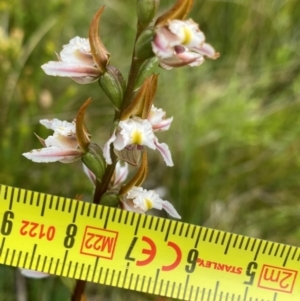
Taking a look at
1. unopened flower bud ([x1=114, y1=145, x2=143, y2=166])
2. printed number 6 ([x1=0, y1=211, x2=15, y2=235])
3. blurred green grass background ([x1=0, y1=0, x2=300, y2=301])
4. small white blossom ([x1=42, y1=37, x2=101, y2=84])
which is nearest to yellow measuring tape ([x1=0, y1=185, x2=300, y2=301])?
printed number 6 ([x1=0, y1=211, x2=15, y2=235])

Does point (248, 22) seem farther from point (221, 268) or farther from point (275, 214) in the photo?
point (221, 268)

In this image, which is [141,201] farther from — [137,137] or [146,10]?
[146,10]

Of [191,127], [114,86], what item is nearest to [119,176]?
[114,86]

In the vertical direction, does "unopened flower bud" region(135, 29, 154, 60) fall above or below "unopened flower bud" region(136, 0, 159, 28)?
below

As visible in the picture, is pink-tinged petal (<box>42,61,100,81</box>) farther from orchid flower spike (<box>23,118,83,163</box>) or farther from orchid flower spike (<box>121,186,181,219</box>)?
orchid flower spike (<box>121,186,181,219</box>)

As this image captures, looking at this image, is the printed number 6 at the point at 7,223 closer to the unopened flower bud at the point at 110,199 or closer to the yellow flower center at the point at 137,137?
the unopened flower bud at the point at 110,199

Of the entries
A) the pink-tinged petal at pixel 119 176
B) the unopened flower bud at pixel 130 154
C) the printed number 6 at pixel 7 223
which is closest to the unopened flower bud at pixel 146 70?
the unopened flower bud at pixel 130 154

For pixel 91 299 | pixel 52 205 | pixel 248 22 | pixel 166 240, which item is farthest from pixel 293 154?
pixel 52 205
